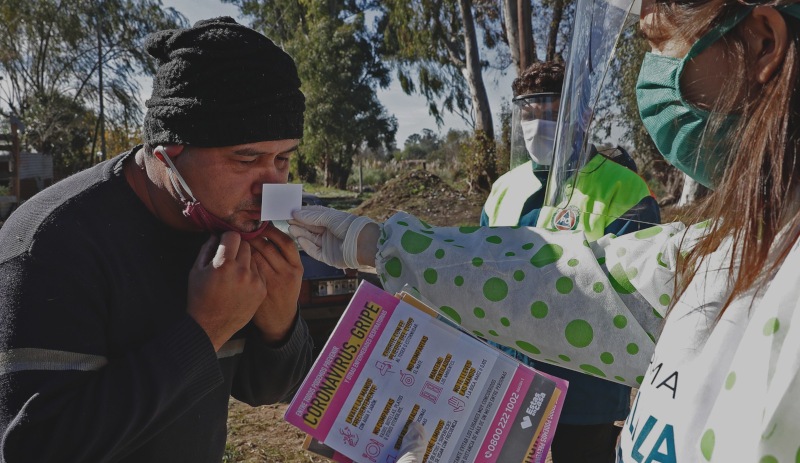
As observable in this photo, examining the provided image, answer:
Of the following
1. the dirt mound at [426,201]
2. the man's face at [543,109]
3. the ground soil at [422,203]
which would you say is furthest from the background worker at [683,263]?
the dirt mound at [426,201]

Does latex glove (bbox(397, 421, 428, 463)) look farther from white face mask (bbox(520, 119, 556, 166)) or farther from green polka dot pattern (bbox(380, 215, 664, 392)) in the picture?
white face mask (bbox(520, 119, 556, 166))

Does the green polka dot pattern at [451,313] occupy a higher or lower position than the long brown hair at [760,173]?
lower

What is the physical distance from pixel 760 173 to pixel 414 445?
2.94ft

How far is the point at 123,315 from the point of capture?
140cm

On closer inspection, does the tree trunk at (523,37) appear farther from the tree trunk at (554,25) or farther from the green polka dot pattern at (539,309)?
the tree trunk at (554,25)

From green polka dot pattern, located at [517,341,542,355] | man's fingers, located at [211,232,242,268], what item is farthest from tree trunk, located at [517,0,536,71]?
man's fingers, located at [211,232,242,268]

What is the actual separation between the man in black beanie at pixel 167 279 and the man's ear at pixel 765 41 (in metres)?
1.11

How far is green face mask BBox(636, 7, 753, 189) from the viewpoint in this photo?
3.42 feet

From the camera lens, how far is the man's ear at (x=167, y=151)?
5.23 ft

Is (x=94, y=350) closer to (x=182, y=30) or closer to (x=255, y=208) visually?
(x=255, y=208)

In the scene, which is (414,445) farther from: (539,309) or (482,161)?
(482,161)

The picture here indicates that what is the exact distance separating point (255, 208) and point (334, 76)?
1135 inches

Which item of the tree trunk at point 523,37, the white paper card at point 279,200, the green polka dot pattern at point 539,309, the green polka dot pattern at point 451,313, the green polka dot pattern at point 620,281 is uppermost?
the tree trunk at point 523,37

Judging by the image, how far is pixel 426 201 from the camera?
14.3 metres
